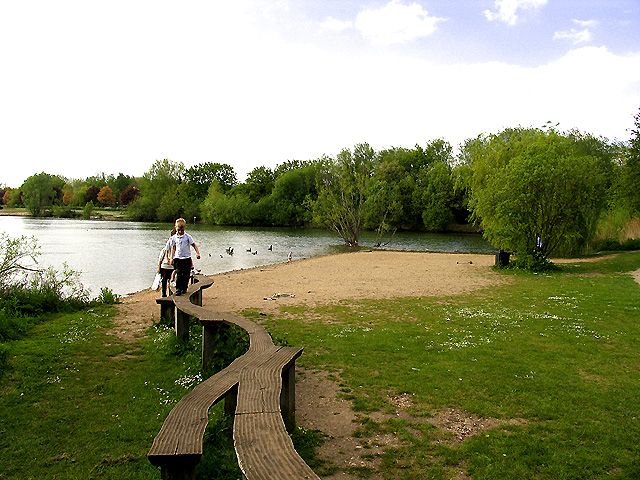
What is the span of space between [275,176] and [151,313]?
87.2 m

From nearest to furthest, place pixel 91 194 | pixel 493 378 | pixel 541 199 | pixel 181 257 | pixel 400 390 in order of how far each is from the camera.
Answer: pixel 400 390 < pixel 493 378 < pixel 181 257 < pixel 541 199 < pixel 91 194

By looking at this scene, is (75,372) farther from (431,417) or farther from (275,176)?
(275,176)

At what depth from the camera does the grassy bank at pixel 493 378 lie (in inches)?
185

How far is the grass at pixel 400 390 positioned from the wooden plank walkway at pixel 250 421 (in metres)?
0.54

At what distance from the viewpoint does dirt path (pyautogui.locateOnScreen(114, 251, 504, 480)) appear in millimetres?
5465

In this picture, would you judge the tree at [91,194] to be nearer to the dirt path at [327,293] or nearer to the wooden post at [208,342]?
the dirt path at [327,293]

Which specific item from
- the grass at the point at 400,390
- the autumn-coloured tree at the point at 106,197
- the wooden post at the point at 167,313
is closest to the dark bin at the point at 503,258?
the grass at the point at 400,390

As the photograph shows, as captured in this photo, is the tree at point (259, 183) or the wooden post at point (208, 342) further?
the tree at point (259, 183)

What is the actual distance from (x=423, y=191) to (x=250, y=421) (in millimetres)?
69183

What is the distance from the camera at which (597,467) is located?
4508 mm

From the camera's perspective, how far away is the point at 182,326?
29.1ft

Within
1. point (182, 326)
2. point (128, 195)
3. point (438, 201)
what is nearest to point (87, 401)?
point (182, 326)

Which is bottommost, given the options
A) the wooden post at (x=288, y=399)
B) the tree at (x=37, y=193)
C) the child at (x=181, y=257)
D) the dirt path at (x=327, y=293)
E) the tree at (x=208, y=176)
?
the dirt path at (x=327, y=293)

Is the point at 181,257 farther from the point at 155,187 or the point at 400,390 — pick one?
the point at 155,187
